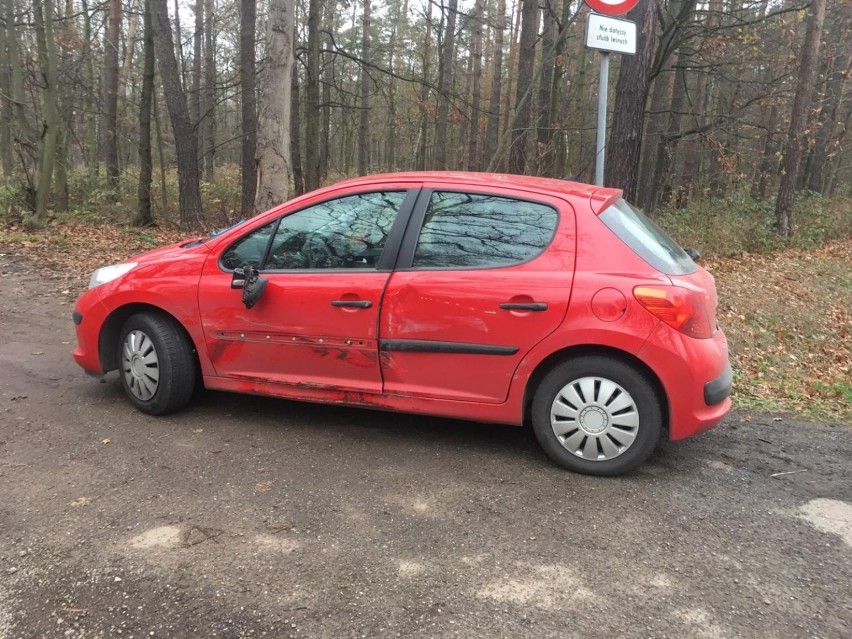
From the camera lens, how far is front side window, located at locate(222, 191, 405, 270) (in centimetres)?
393

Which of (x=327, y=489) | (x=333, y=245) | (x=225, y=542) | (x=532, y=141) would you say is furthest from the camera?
(x=532, y=141)

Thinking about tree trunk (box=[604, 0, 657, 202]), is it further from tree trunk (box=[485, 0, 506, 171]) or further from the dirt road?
tree trunk (box=[485, 0, 506, 171])

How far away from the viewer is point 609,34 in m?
4.95

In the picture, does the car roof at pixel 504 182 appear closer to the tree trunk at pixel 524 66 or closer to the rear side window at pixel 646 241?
the rear side window at pixel 646 241

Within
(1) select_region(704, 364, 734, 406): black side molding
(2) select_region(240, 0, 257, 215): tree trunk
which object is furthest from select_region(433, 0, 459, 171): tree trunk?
(1) select_region(704, 364, 734, 406): black side molding

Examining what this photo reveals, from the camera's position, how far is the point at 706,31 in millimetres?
12047

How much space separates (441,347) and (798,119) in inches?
600

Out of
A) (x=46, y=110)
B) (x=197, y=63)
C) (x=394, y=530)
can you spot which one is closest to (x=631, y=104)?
(x=394, y=530)

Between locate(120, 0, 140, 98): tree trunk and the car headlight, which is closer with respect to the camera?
the car headlight

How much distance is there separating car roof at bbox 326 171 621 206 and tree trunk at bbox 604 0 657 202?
454 cm

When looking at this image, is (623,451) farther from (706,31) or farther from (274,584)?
(706,31)

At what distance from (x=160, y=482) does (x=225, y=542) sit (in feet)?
2.55

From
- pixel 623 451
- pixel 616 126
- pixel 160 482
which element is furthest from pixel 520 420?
pixel 616 126

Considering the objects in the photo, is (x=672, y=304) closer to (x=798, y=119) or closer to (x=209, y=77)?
(x=798, y=119)
